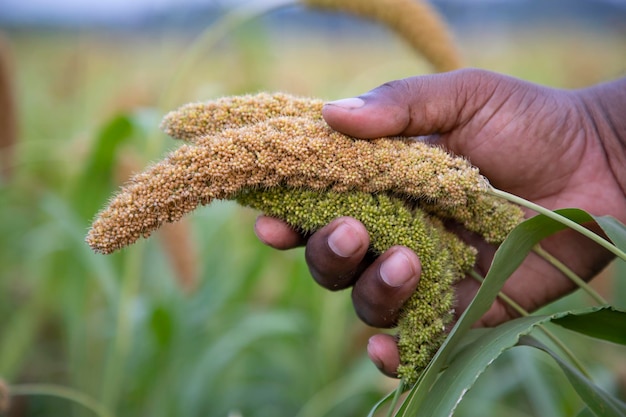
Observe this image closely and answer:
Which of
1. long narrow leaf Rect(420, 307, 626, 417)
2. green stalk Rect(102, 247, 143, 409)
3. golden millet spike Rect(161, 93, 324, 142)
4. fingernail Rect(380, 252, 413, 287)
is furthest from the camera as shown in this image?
green stalk Rect(102, 247, 143, 409)

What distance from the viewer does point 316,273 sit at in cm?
168

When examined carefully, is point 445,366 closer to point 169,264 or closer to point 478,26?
point 169,264

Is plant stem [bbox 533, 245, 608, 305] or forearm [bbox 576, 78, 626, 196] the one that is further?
forearm [bbox 576, 78, 626, 196]

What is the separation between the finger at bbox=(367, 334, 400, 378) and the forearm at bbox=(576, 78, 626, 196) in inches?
40.5

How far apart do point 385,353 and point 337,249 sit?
0.34 m

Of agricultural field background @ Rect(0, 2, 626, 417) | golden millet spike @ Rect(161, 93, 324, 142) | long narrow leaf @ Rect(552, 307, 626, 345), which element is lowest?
agricultural field background @ Rect(0, 2, 626, 417)

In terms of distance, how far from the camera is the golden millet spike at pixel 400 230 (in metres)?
1.51

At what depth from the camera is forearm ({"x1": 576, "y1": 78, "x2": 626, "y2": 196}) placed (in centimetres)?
199

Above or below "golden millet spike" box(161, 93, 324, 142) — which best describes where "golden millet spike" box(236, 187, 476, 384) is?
below

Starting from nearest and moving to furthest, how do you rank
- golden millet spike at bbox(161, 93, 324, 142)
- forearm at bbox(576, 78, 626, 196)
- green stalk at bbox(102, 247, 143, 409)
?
1. golden millet spike at bbox(161, 93, 324, 142)
2. forearm at bbox(576, 78, 626, 196)
3. green stalk at bbox(102, 247, 143, 409)

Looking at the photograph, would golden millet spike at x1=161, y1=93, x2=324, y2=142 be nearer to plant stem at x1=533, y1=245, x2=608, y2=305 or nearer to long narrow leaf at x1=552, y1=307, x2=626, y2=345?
plant stem at x1=533, y1=245, x2=608, y2=305

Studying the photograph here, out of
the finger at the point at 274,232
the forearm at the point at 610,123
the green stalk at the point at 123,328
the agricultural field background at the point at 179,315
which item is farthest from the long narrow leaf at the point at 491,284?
the green stalk at the point at 123,328

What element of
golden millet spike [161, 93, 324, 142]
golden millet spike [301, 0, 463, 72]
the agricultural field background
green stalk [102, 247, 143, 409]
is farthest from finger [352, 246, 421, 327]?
golden millet spike [301, 0, 463, 72]

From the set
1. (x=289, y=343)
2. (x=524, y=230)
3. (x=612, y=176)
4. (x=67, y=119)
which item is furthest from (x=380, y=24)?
(x=67, y=119)
